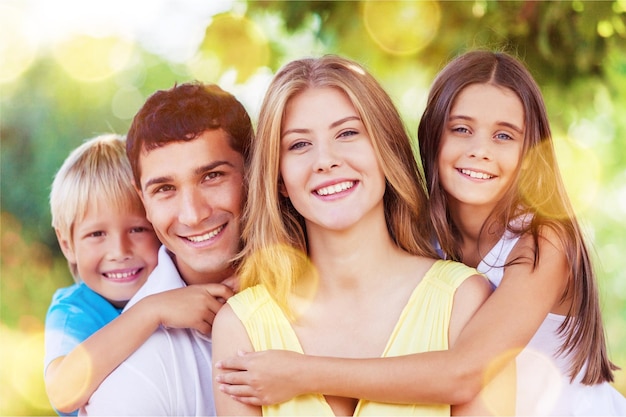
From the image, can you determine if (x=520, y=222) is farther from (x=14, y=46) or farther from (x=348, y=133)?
(x=14, y=46)

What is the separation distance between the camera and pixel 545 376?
317 cm

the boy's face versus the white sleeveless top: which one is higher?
the boy's face

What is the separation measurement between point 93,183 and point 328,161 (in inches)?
62.7

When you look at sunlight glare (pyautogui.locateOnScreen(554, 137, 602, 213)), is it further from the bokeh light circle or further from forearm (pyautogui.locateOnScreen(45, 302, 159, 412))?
forearm (pyautogui.locateOnScreen(45, 302, 159, 412))

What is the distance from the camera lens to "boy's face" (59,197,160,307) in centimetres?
376

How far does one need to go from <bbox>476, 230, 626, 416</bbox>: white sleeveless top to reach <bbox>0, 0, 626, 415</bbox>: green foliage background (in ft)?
2.09

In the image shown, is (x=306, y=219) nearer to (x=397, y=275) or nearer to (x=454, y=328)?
(x=397, y=275)

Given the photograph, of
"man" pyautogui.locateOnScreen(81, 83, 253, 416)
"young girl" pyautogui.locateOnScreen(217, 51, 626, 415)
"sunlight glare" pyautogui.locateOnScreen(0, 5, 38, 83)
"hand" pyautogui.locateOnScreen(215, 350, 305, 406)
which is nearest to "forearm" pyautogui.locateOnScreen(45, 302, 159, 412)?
"man" pyautogui.locateOnScreen(81, 83, 253, 416)

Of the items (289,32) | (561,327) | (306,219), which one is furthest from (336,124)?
(289,32)

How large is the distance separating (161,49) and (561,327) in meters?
9.11

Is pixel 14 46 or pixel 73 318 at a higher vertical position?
pixel 14 46

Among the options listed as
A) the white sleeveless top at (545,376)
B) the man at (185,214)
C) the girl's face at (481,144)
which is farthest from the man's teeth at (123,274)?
the white sleeveless top at (545,376)

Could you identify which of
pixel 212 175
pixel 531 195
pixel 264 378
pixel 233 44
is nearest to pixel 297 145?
pixel 212 175

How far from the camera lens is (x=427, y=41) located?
4.71 meters
